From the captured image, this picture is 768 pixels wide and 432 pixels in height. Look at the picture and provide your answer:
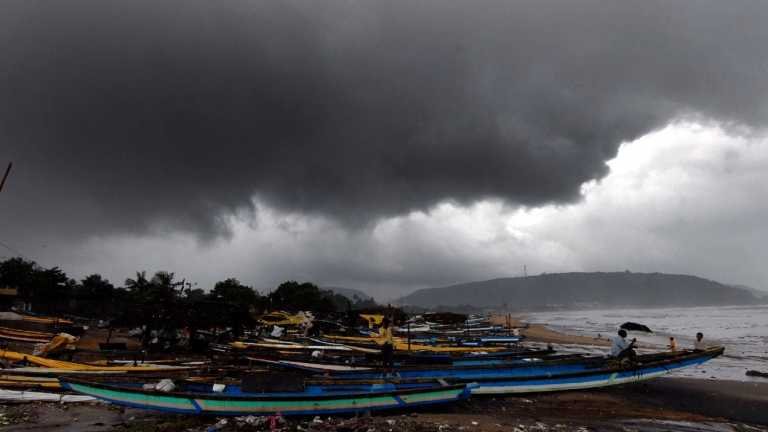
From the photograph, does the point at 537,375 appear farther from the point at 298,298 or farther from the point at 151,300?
the point at 298,298

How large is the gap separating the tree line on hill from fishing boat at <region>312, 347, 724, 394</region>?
1112cm

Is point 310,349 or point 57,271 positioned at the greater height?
point 57,271

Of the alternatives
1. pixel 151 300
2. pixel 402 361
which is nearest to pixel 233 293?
pixel 151 300

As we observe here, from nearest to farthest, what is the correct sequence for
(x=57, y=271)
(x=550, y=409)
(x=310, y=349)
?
(x=550, y=409), (x=310, y=349), (x=57, y=271)

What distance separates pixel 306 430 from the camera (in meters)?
8.74

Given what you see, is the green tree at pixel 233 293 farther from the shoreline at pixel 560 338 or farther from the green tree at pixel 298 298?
the shoreline at pixel 560 338

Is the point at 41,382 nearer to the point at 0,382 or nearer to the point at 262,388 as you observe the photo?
the point at 0,382

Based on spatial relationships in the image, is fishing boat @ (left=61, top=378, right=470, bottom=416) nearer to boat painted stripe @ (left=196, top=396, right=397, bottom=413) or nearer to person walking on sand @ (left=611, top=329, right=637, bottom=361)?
boat painted stripe @ (left=196, top=396, right=397, bottom=413)

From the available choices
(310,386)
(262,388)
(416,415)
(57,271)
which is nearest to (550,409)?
(416,415)

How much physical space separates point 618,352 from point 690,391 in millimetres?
→ 2981

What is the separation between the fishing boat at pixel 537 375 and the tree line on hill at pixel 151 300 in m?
11.1

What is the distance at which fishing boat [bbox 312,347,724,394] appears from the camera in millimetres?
11656

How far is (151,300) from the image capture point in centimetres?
2153

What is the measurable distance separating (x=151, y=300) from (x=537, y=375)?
19358 mm
